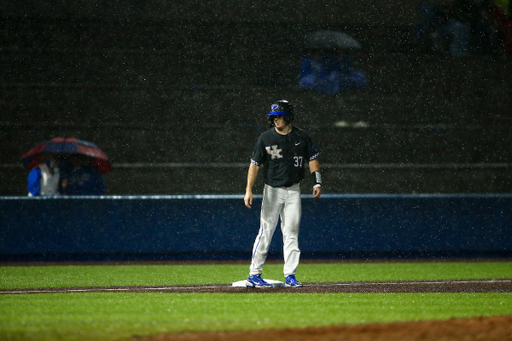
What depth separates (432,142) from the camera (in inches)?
563

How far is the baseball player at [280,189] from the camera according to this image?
7.25m

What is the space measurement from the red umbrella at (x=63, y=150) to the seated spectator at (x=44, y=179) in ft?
0.62

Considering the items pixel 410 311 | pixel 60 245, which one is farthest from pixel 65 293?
pixel 60 245

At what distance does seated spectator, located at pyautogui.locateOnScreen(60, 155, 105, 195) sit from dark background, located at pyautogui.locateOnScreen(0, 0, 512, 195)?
120 centimetres

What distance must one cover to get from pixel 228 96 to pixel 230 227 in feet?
12.7

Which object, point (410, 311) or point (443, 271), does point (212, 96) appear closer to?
point (443, 271)

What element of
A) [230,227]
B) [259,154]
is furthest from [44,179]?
[259,154]

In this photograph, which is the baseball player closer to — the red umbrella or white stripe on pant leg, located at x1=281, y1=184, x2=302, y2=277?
white stripe on pant leg, located at x1=281, y1=184, x2=302, y2=277

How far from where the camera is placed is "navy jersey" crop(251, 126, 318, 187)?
7.30 m

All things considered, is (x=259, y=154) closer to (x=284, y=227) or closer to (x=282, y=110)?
(x=282, y=110)

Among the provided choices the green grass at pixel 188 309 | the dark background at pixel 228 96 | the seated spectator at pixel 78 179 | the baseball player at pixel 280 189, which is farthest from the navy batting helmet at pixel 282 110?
the dark background at pixel 228 96

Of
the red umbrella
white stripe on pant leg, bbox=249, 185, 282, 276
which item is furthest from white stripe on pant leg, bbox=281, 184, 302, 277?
the red umbrella

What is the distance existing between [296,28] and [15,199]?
714cm

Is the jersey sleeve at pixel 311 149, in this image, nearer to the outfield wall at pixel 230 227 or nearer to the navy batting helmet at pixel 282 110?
the navy batting helmet at pixel 282 110
